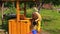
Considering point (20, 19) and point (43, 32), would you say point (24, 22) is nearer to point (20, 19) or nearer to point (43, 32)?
point (20, 19)

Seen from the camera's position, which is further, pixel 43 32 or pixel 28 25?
pixel 43 32

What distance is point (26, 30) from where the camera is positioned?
413 inches

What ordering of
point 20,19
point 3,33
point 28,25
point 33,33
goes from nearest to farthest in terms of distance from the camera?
point 33,33, point 28,25, point 20,19, point 3,33

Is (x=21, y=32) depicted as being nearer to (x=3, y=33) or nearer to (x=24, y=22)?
(x=24, y=22)

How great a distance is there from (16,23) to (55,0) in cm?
870

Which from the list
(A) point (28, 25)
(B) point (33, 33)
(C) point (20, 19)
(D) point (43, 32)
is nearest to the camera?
(B) point (33, 33)

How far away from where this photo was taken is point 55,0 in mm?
18625

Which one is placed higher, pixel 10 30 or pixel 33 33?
pixel 33 33

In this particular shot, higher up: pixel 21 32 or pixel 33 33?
pixel 33 33

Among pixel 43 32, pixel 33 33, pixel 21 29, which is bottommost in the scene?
pixel 43 32

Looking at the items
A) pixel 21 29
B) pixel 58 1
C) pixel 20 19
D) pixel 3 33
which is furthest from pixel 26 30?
pixel 58 1

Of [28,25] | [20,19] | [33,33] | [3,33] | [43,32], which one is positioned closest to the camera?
[33,33]

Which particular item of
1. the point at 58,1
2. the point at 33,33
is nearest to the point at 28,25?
the point at 33,33

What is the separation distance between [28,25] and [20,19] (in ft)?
2.89
